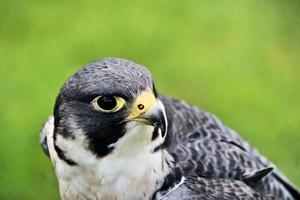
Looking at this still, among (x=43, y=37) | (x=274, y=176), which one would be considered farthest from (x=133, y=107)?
(x=43, y=37)

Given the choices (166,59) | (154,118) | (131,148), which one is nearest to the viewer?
(154,118)

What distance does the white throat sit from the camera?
3621 mm

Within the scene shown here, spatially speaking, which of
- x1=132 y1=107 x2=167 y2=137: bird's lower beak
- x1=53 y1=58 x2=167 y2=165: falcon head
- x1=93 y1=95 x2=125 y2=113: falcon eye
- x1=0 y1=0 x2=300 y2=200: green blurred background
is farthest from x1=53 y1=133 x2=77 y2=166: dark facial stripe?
x1=0 y1=0 x2=300 y2=200: green blurred background

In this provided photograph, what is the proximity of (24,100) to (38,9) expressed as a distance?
124 centimetres

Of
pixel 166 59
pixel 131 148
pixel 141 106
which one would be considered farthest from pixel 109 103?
pixel 166 59

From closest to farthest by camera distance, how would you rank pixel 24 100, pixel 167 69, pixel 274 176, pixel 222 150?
pixel 222 150, pixel 274 176, pixel 24 100, pixel 167 69

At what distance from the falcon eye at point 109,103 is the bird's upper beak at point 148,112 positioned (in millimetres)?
65

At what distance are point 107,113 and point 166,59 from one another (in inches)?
131

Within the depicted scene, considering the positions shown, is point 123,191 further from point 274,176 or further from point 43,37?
point 43,37

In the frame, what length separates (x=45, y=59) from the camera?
6691 millimetres

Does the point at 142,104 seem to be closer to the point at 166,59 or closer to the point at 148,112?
the point at 148,112

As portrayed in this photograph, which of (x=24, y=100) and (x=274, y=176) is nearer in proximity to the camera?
(x=274, y=176)

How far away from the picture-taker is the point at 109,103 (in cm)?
A: 353

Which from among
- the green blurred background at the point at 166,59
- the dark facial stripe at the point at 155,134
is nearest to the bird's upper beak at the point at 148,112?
the dark facial stripe at the point at 155,134
